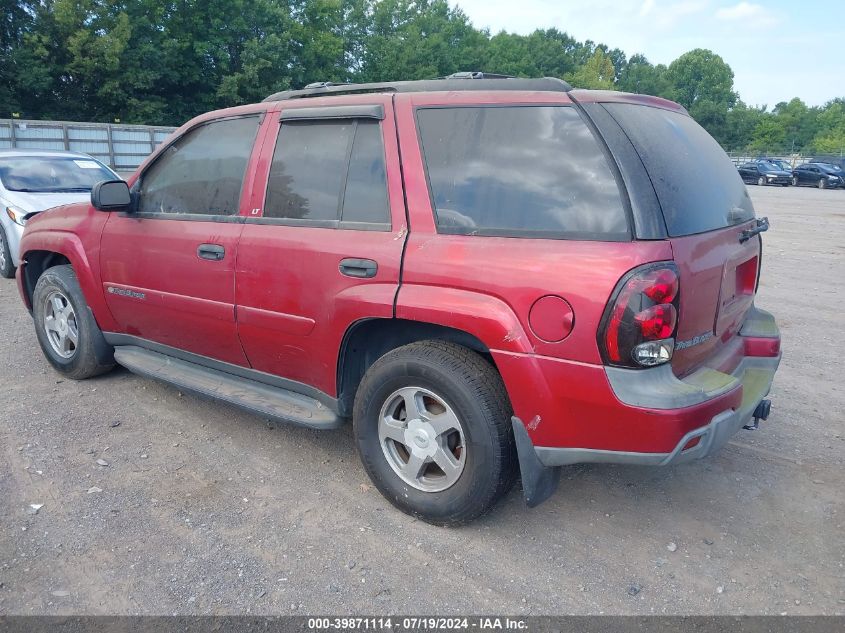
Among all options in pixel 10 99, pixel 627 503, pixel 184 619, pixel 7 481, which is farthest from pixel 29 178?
pixel 10 99

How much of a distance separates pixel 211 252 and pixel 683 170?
2.39m

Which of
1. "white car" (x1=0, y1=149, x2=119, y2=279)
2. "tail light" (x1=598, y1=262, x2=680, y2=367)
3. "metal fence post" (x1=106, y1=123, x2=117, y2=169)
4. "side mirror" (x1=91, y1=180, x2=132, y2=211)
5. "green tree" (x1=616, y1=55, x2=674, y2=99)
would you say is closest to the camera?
"tail light" (x1=598, y1=262, x2=680, y2=367)

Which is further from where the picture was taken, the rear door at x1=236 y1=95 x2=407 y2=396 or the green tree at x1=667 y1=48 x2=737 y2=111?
the green tree at x1=667 y1=48 x2=737 y2=111

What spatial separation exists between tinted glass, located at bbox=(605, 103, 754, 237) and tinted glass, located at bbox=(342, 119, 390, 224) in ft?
3.45

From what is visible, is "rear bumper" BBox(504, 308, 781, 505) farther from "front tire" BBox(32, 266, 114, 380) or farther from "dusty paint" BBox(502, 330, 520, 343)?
"front tire" BBox(32, 266, 114, 380)

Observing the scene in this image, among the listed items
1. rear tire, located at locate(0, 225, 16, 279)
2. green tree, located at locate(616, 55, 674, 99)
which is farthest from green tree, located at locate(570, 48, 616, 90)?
rear tire, located at locate(0, 225, 16, 279)

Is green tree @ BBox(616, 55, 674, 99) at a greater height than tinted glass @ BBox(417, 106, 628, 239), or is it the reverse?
green tree @ BBox(616, 55, 674, 99)

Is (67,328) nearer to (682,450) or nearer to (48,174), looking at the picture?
(682,450)

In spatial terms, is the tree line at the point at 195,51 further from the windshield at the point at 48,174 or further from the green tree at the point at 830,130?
the green tree at the point at 830,130

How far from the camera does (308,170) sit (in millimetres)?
3346

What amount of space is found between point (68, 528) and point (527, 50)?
272ft

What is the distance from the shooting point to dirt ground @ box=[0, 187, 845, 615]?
8.34 ft

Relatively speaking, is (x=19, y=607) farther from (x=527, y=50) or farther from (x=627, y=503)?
(x=527, y=50)

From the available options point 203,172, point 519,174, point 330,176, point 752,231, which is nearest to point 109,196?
point 203,172
